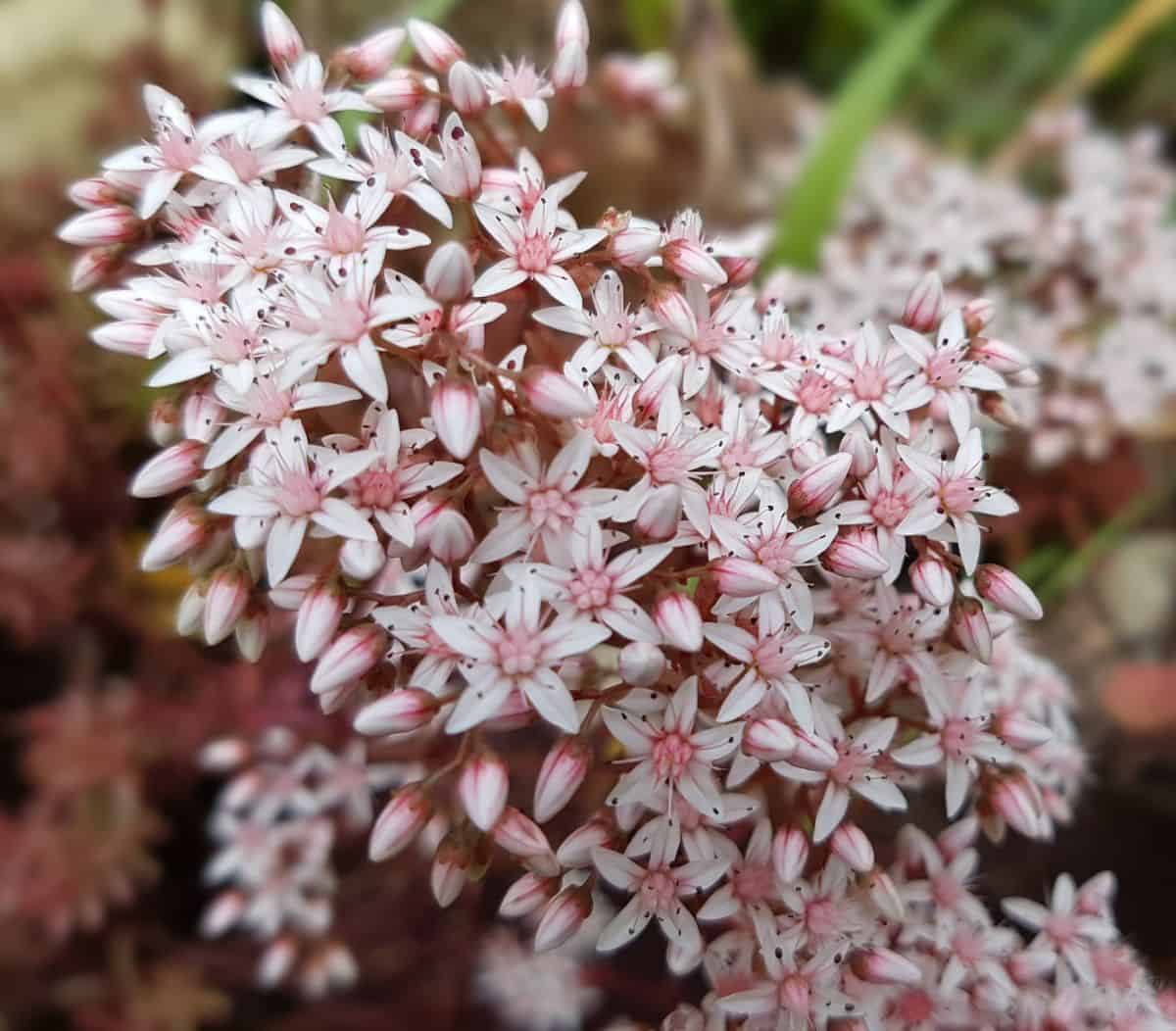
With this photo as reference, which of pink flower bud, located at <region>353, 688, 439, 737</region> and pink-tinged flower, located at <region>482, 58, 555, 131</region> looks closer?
pink flower bud, located at <region>353, 688, 439, 737</region>

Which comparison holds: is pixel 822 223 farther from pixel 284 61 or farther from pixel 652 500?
pixel 652 500

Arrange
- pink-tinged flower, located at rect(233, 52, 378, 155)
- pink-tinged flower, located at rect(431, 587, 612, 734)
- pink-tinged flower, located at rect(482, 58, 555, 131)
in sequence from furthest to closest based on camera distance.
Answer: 1. pink-tinged flower, located at rect(482, 58, 555, 131)
2. pink-tinged flower, located at rect(233, 52, 378, 155)
3. pink-tinged flower, located at rect(431, 587, 612, 734)

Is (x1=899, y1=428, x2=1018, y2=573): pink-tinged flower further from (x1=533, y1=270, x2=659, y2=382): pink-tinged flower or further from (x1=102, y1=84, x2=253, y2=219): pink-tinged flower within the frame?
(x1=102, y1=84, x2=253, y2=219): pink-tinged flower

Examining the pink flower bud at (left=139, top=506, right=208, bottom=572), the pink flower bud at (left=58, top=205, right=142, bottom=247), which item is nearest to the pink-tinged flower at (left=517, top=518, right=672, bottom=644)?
the pink flower bud at (left=139, top=506, right=208, bottom=572)

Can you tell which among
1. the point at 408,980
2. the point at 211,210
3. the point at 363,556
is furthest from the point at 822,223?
the point at 408,980

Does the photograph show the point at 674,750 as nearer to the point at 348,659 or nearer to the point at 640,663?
the point at 640,663

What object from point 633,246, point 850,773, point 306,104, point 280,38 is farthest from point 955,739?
point 280,38
